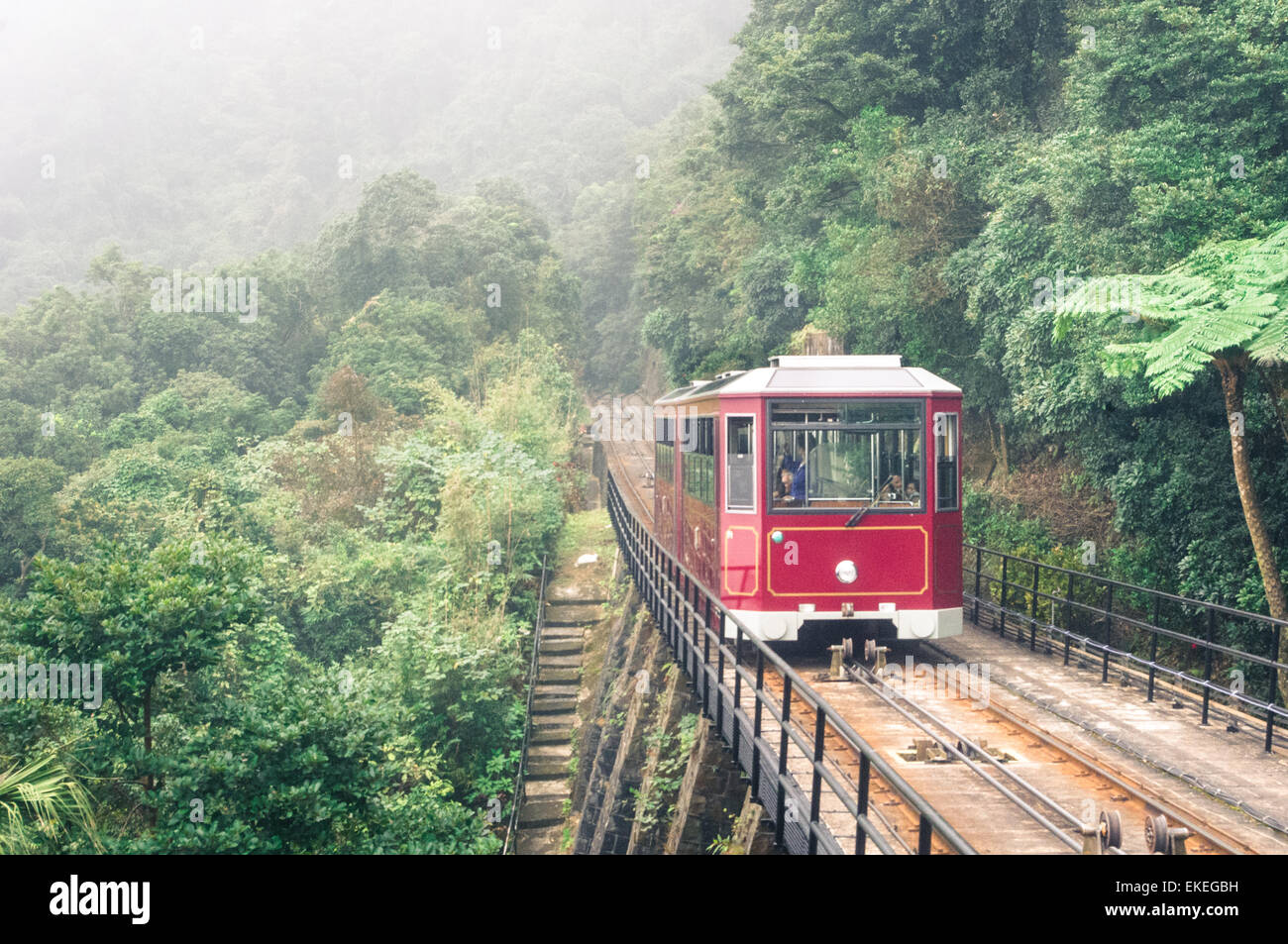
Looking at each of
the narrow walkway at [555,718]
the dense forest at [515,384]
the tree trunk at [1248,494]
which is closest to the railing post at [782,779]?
the dense forest at [515,384]

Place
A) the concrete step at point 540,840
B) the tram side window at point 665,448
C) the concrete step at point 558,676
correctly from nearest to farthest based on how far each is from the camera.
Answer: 1. the tram side window at point 665,448
2. the concrete step at point 540,840
3. the concrete step at point 558,676

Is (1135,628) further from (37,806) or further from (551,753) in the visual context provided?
(37,806)

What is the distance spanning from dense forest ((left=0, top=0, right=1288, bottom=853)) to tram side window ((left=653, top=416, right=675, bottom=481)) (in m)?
5.11

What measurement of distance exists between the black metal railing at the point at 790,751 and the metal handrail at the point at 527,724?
21.8 feet

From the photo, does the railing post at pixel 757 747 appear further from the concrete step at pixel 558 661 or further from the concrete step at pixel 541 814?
the concrete step at pixel 558 661

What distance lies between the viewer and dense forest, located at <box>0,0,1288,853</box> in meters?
11.6

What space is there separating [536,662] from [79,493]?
13.6 meters

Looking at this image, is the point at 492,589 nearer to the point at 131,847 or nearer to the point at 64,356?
the point at 131,847

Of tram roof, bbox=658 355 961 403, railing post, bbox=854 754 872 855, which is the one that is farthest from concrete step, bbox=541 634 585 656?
railing post, bbox=854 754 872 855

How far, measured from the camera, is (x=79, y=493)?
27.7 m

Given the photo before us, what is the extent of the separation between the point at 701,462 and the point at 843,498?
2173 mm

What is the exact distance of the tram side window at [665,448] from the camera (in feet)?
51.7

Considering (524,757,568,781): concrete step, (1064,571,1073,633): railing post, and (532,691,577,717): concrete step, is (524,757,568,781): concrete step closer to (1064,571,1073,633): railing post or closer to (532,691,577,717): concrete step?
(532,691,577,717): concrete step

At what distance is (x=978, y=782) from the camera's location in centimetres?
777
